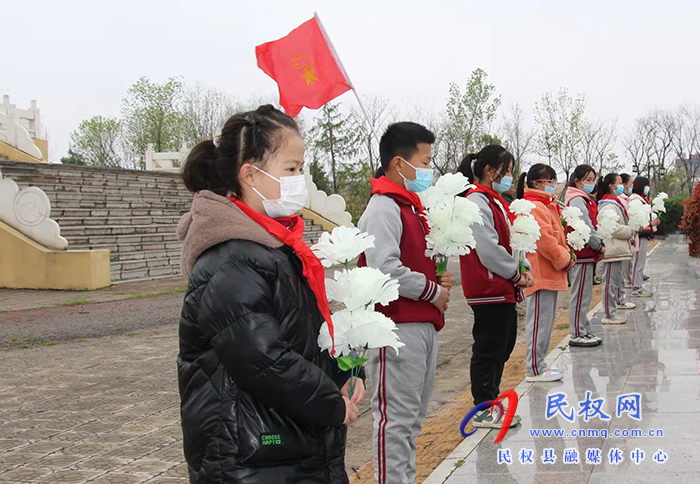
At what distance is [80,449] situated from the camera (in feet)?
17.9

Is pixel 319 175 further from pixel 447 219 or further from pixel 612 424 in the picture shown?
pixel 447 219

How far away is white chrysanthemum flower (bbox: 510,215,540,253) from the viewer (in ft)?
19.1

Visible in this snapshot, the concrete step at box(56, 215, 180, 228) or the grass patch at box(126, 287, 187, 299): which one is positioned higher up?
the concrete step at box(56, 215, 180, 228)

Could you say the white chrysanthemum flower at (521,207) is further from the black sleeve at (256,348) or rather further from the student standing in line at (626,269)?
the student standing in line at (626,269)

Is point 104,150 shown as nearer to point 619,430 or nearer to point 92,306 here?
point 92,306

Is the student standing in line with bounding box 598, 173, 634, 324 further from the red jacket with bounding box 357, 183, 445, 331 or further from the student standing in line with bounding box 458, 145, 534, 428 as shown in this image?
the red jacket with bounding box 357, 183, 445, 331

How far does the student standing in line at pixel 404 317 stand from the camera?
389 cm

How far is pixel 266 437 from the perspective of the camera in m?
2.29


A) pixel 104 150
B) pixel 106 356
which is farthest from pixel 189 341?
pixel 104 150

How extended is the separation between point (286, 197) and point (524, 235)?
3.63 metres

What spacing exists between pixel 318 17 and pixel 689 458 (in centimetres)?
367

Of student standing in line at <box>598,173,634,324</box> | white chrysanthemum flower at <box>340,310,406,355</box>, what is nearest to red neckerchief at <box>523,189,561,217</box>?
student standing in line at <box>598,173,634,324</box>

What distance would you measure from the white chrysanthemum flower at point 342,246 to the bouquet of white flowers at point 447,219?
1.17m

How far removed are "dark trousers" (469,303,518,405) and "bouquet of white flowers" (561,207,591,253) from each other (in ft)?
10.1
